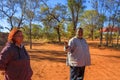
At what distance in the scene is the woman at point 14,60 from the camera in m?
4.70

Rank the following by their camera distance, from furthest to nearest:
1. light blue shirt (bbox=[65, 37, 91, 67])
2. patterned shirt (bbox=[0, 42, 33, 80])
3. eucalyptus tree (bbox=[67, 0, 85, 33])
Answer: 1. eucalyptus tree (bbox=[67, 0, 85, 33])
2. light blue shirt (bbox=[65, 37, 91, 67])
3. patterned shirt (bbox=[0, 42, 33, 80])

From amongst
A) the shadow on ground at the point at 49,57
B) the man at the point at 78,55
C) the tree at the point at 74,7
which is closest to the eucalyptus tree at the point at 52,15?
the tree at the point at 74,7

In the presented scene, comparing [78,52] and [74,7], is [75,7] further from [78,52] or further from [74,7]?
[78,52]

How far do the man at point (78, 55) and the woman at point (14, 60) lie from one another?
2.35 meters

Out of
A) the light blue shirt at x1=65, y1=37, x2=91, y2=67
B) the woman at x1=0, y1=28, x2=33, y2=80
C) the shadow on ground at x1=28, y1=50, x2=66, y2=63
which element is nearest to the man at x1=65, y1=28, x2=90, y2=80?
the light blue shirt at x1=65, y1=37, x2=91, y2=67

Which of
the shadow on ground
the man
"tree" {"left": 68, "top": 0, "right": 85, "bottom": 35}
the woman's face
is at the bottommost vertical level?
the shadow on ground

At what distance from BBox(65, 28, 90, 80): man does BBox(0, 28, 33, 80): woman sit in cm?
235

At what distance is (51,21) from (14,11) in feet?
28.1

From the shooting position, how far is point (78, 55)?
23.3 feet

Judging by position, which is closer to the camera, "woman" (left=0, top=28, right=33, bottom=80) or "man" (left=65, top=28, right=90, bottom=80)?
"woman" (left=0, top=28, right=33, bottom=80)

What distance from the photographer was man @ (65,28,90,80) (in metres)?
7.08

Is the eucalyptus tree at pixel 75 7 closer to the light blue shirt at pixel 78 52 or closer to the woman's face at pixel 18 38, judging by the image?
the light blue shirt at pixel 78 52

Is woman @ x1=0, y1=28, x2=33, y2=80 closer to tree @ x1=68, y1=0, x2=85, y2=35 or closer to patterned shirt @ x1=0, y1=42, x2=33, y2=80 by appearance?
patterned shirt @ x1=0, y1=42, x2=33, y2=80

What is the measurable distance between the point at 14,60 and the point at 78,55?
2625mm
